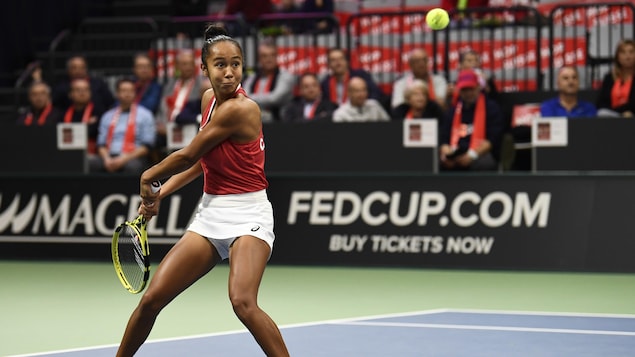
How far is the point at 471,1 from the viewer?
1575cm

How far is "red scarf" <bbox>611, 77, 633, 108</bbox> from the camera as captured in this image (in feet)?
40.3

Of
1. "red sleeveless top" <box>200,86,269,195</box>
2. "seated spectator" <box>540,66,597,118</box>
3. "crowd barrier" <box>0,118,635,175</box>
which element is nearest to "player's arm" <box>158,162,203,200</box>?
"red sleeveless top" <box>200,86,269,195</box>

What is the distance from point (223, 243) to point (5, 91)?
13270 millimetres

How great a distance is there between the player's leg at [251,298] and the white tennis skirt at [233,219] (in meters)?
0.10

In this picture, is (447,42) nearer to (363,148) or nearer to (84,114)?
(363,148)

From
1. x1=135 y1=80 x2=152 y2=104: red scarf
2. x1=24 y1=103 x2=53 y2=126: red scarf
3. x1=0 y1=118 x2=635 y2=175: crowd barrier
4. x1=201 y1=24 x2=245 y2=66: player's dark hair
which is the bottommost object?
x1=0 y1=118 x2=635 y2=175: crowd barrier

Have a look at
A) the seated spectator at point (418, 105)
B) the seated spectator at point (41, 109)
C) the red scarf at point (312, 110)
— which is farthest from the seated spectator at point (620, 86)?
the seated spectator at point (41, 109)

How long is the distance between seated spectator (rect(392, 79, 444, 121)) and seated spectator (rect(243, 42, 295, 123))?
1.42m

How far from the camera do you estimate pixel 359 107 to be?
12758 mm

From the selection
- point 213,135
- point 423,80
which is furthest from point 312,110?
point 213,135

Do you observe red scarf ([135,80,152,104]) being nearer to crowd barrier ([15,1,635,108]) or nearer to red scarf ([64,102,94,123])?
red scarf ([64,102,94,123])

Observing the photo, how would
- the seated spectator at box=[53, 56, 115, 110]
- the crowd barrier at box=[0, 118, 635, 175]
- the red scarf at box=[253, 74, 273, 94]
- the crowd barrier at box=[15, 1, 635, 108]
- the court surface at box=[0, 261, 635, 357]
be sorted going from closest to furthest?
the court surface at box=[0, 261, 635, 357] < the crowd barrier at box=[0, 118, 635, 175] < the red scarf at box=[253, 74, 273, 94] < the crowd barrier at box=[15, 1, 635, 108] < the seated spectator at box=[53, 56, 115, 110]

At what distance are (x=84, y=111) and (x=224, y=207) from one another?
8753mm

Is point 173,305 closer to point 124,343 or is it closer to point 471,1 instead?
point 124,343
